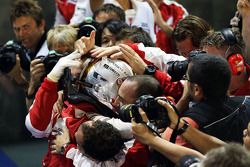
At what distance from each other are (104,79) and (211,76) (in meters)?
0.55

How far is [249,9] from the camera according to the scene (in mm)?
3627

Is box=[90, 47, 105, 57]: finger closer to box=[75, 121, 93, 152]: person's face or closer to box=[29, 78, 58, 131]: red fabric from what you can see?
box=[29, 78, 58, 131]: red fabric

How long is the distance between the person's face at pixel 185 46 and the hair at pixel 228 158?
1.86 metres

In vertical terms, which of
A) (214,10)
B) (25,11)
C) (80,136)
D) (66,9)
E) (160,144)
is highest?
(160,144)

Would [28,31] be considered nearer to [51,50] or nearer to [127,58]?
[51,50]

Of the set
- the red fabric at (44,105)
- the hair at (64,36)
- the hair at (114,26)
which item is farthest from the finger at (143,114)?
the hair at (64,36)

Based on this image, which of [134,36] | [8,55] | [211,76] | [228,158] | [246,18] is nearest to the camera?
[228,158]

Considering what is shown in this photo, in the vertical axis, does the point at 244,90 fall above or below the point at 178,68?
below

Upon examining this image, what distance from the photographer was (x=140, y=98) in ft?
9.21

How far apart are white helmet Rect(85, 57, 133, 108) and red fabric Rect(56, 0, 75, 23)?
2498 mm

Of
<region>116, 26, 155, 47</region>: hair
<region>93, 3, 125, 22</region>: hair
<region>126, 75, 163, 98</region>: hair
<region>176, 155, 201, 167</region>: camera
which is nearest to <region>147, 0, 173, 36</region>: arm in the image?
<region>93, 3, 125, 22</region>: hair

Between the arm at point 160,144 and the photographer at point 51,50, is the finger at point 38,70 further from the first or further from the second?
the arm at point 160,144

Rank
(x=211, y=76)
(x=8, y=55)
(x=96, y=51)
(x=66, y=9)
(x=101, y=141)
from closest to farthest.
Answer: (x=211, y=76), (x=101, y=141), (x=96, y=51), (x=8, y=55), (x=66, y=9)

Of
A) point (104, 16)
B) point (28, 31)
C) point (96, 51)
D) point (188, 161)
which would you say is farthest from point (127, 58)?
point (28, 31)
